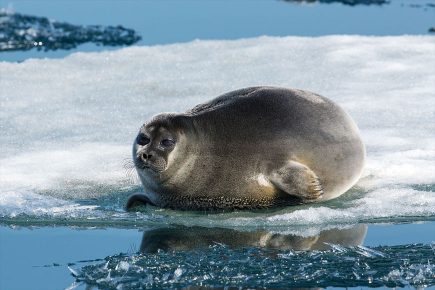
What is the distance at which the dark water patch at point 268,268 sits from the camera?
4.67 meters

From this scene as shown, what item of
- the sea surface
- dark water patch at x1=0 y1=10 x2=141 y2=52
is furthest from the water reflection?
dark water patch at x1=0 y1=10 x2=141 y2=52

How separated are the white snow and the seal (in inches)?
9.0

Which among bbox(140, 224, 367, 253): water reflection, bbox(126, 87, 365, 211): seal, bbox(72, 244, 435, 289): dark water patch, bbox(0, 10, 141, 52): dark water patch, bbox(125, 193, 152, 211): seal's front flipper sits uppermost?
bbox(0, 10, 141, 52): dark water patch

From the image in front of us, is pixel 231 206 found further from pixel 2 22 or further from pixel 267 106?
pixel 2 22

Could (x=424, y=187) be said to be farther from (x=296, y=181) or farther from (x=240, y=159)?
(x=240, y=159)

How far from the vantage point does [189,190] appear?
5922mm

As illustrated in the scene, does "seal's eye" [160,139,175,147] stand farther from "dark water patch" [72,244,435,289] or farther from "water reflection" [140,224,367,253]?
"dark water patch" [72,244,435,289]

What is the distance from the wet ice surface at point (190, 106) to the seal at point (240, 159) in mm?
100

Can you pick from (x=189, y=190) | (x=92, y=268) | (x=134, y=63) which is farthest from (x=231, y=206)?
(x=134, y=63)

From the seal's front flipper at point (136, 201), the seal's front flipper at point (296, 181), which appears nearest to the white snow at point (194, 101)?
the seal's front flipper at point (296, 181)

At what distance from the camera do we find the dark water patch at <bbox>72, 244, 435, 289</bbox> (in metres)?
4.67

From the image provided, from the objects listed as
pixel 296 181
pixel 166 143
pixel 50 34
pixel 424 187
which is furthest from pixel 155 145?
pixel 50 34

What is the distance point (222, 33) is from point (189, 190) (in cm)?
612

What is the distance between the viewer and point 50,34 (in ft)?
37.4
